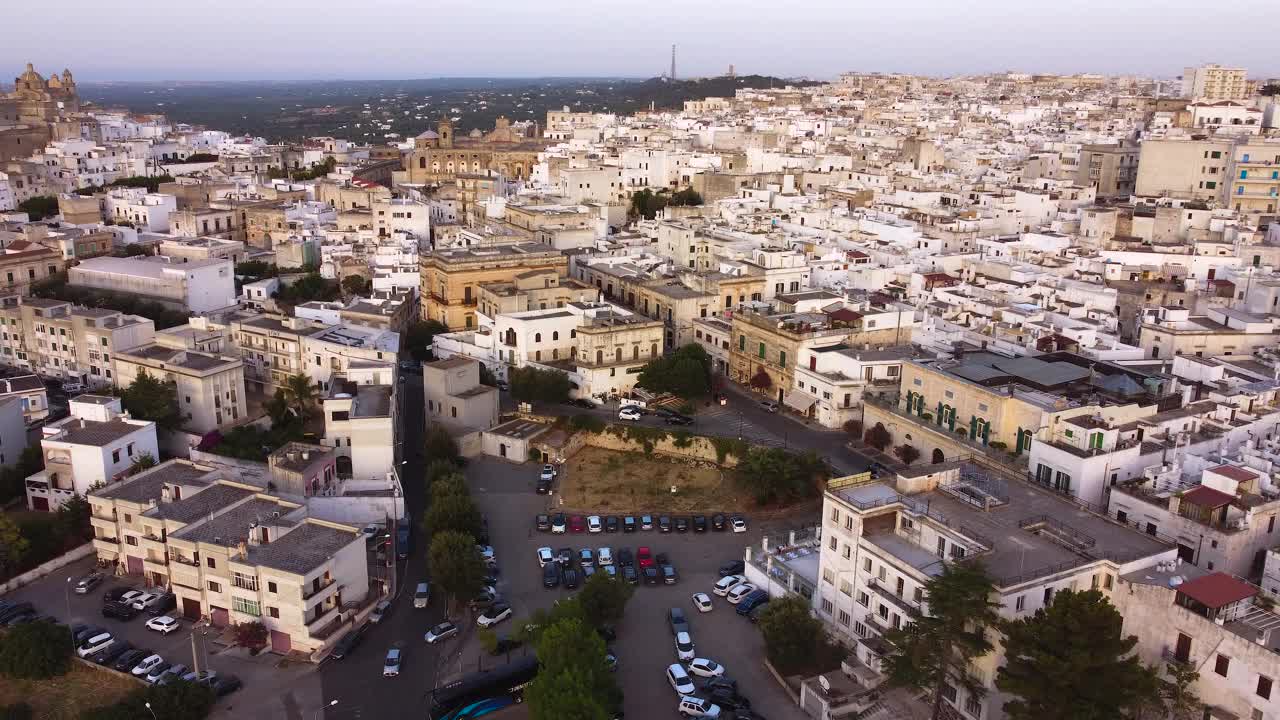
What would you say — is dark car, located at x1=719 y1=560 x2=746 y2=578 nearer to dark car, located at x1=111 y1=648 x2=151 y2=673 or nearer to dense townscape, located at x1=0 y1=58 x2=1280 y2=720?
dense townscape, located at x1=0 y1=58 x2=1280 y2=720

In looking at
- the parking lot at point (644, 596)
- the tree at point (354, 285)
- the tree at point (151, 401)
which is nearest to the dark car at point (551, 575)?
the parking lot at point (644, 596)

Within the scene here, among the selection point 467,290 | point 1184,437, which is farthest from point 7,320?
point 1184,437

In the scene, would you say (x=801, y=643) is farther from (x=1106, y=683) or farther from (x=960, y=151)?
(x=960, y=151)

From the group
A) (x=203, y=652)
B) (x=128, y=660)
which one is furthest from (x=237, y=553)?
(x=128, y=660)

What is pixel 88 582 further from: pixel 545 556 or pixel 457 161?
pixel 457 161

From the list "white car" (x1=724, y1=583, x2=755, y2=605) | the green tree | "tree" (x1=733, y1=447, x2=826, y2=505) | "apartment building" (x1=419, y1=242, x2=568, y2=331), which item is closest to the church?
"apartment building" (x1=419, y1=242, x2=568, y2=331)

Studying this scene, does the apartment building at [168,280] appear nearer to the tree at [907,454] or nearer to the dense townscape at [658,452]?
the dense townscape at [658,452]
